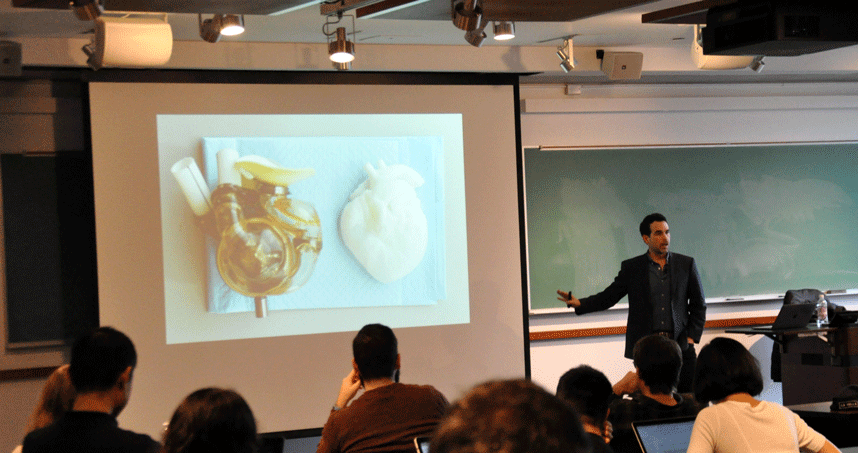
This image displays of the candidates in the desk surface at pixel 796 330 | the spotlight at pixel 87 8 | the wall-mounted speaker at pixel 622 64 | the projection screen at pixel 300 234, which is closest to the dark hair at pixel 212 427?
the spotlight at pixel 87 8

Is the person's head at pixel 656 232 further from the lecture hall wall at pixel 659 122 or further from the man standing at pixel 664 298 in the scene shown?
the lecture hall wall at pixel 659 122

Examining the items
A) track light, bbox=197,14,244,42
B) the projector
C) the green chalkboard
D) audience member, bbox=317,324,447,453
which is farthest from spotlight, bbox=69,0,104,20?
the green chalkboard

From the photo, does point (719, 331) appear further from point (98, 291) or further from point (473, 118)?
point (98, 291)

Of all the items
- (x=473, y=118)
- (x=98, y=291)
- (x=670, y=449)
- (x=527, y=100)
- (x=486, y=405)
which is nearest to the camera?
(x=486, y=405)

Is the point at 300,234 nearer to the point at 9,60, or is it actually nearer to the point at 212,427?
the point at 9,60

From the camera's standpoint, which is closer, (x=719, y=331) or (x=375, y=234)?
(x=375, y=234)

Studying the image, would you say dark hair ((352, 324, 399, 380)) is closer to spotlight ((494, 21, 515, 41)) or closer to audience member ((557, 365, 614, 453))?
audience member ((557, 365, 614, 453))

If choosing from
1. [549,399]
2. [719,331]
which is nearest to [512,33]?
[719,331]
